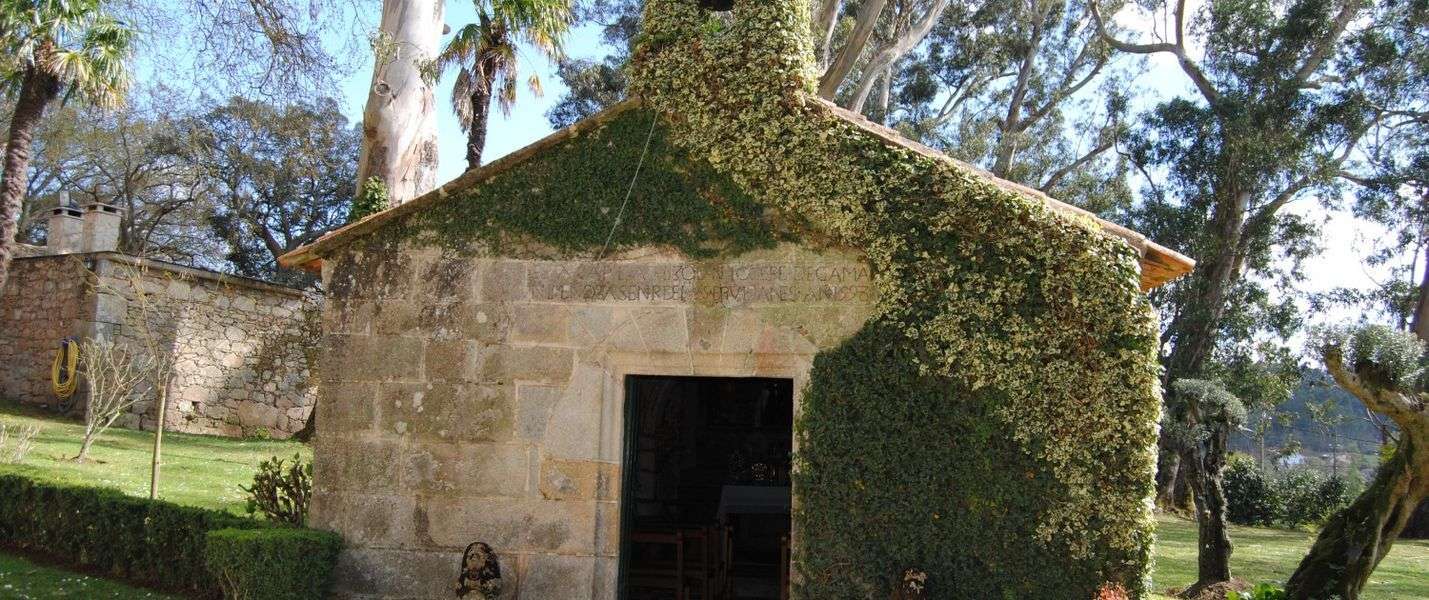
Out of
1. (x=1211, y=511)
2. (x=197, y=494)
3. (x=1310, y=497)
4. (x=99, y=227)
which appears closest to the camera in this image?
(x=1211, y=511)

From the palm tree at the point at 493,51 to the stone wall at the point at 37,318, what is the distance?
6496 millimetres

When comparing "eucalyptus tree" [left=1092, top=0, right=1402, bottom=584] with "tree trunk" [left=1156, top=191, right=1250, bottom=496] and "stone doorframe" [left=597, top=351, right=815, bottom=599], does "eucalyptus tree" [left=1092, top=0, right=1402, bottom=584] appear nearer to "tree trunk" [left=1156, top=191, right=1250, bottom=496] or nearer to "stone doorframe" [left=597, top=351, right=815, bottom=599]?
"tree trunk" [left=1156, top=191, right=1250, bottom=496]

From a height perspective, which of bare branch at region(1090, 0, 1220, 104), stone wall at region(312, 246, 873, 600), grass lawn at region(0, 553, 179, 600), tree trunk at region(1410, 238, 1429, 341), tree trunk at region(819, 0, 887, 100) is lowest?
→ grass lawn at region(0, 553, 179, 600)

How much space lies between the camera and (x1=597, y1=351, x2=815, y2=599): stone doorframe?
6711mm

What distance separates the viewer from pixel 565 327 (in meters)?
7.08

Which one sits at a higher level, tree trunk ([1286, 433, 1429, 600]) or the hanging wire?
the hanging wire

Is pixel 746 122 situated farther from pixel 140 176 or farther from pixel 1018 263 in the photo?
pixel 140 176

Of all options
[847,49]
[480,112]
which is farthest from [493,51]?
[847,49]

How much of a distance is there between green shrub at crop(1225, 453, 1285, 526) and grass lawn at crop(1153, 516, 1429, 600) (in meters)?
1.82

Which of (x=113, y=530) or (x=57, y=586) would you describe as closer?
(x=57, y=586)

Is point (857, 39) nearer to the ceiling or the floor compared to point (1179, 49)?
nearer to the floor

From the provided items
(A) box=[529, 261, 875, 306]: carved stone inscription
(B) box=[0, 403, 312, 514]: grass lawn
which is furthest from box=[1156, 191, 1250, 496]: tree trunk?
(B) box=[0, 403, 312, 514]: grass lawn

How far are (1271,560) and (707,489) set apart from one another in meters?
6.87

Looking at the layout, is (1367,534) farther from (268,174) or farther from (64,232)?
(268,174)
